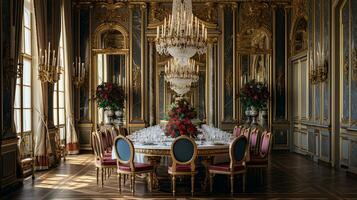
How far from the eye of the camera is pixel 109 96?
39.3 feet

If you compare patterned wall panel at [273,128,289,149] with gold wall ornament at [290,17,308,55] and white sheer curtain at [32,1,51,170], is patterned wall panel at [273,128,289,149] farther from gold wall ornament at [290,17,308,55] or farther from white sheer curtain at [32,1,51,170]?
white sheer curtain at [32,1,51,170]

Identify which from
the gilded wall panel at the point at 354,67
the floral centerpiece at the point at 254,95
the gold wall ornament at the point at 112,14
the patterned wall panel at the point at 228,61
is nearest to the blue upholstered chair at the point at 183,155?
the gilded wall panel at the point at 354,67

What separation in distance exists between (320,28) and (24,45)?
693cm

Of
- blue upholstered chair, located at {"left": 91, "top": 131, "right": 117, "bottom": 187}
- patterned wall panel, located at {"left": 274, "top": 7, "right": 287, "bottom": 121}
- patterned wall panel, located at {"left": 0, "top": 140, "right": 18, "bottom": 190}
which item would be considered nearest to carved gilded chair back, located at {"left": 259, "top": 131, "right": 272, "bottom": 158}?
blue upholstered chair, located at {"left": 91, "top": 131, "right": 117, "bottom": 187}

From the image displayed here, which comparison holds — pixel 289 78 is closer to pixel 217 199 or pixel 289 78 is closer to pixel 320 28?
pixel 320 28

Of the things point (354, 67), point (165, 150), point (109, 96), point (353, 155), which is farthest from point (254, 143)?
point (109, 96)

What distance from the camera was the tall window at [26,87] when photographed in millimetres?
8273

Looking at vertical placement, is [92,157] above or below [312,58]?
below

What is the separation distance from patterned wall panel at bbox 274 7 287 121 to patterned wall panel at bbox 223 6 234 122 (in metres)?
1.39

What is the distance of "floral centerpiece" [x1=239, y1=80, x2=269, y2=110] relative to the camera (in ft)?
39.2

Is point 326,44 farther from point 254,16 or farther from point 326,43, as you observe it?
point 254,16

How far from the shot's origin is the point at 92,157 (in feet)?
37.1

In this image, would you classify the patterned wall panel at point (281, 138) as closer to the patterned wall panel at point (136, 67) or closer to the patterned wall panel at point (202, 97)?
the patterned wall panel at point (202, 97)

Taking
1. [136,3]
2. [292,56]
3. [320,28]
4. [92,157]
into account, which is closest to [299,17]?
[292,56]
